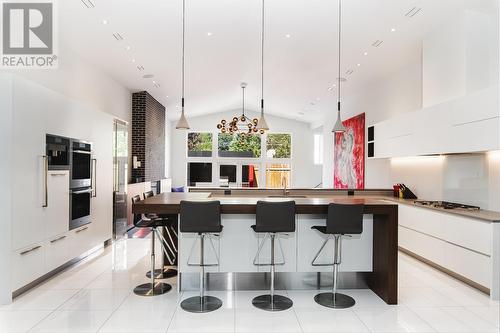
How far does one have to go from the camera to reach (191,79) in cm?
788

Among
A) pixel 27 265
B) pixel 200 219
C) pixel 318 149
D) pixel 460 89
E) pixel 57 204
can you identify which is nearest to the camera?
pixel 200 219

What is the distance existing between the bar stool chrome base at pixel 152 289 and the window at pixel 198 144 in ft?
30.8

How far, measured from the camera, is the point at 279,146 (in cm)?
1369

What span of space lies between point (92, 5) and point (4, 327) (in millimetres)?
3605

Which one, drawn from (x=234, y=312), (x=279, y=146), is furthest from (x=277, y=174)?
(x=234, y=312)

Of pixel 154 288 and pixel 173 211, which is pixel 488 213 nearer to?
pixel 173 211

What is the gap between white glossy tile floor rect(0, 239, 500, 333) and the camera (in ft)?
9.77

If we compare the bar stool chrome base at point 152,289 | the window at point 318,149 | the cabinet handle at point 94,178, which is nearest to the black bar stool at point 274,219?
the bar stool chrome base at point 152,289

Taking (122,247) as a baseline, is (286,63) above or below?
above

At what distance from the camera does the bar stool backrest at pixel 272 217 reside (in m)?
3.42

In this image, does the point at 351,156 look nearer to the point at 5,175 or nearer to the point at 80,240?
the point at 80,240

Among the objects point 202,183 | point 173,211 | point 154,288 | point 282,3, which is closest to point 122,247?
point 154,288

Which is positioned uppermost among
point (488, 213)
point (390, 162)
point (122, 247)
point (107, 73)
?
point (107, 73)

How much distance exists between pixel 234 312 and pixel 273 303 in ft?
1.48
